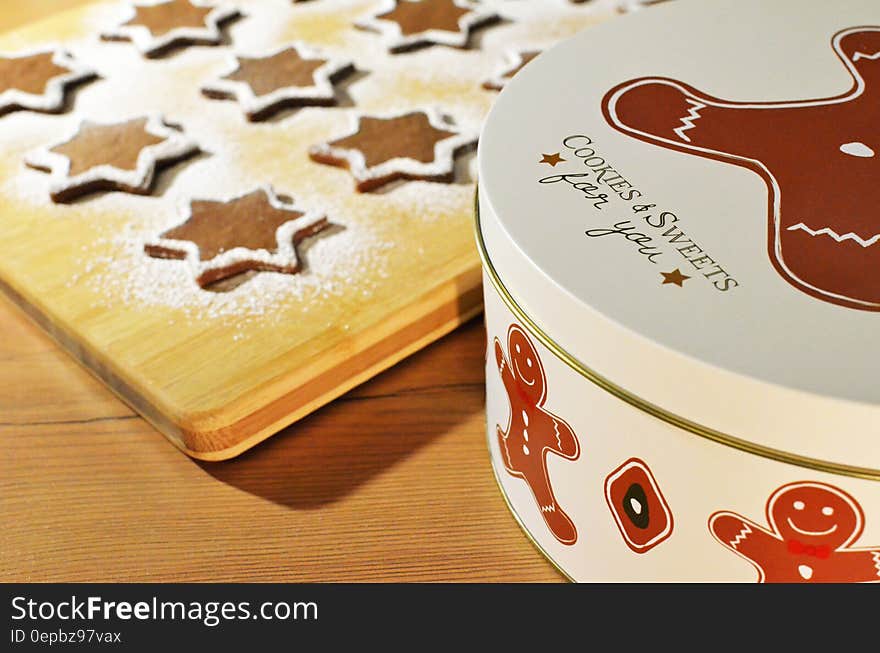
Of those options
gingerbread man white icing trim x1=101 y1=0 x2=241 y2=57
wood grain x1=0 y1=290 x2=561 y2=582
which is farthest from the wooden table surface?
gingerbread man white icing trim x1=101 y1=0 x2=241 y2=57

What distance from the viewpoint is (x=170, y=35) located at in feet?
3.42

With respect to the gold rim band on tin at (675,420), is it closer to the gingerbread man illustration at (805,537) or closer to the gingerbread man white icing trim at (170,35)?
the gingerbread man illustration at (805,537)

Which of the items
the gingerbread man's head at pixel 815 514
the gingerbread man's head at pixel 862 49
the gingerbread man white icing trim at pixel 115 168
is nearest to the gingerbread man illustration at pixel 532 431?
the gingerbread man's head at pixel 815 514

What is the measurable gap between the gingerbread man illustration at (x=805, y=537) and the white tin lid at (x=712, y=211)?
3cm

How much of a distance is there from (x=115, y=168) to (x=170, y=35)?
251 mm

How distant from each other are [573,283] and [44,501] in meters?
0.38

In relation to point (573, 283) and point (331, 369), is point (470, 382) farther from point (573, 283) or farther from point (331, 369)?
point (573, 283)

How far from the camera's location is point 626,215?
0.52 m

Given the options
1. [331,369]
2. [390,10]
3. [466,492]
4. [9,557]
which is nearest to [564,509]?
[466,492]

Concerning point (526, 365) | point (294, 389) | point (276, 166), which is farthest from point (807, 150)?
point (276, 166)

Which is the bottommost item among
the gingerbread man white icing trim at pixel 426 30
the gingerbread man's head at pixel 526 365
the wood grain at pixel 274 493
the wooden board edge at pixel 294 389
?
the wood grain at pixel 274 493

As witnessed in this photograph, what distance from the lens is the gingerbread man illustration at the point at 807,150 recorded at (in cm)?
49

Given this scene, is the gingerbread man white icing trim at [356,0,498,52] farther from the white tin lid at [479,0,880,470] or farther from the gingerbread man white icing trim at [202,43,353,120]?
the white tin lid at [479,0,880,470]

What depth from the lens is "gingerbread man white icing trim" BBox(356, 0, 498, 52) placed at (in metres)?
1.01
